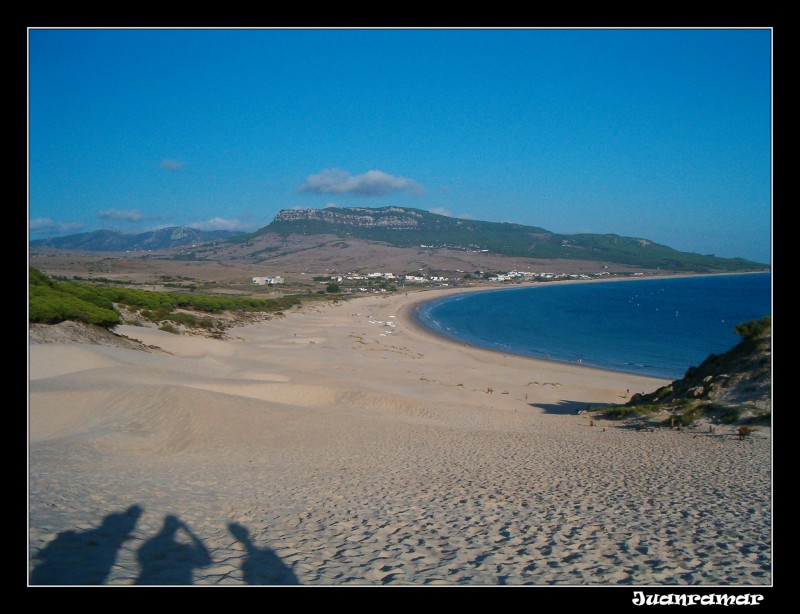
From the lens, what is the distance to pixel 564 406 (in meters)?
23.4

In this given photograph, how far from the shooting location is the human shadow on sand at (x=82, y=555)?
5.15 meters

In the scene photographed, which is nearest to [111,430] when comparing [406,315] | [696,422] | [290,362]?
[696,422]

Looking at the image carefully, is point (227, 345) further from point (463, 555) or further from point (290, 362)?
point (463, 555)

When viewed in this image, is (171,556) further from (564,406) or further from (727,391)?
(564,406)

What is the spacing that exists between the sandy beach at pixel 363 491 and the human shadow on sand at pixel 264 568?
2 centimetres

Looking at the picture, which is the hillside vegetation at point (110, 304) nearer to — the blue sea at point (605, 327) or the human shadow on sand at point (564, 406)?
the human shadow on sand at point (564, 406)

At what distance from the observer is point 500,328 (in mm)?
63750

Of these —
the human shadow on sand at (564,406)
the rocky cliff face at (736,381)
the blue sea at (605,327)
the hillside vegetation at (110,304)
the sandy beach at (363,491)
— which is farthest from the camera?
the blue sea at (605,327)

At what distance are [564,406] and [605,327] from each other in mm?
44620

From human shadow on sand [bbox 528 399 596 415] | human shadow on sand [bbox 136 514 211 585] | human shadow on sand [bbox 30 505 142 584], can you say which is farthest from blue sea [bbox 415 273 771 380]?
human shadow on sand [bbox 30 505 142 584]

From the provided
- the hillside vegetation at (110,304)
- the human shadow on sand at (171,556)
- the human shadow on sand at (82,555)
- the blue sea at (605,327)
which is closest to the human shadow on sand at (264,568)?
the human shadow on sand at (171,556)

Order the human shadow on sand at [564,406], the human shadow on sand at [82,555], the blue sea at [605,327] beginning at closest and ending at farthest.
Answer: the human shadow on sand at [82,555], the human shadow on sand at [564,406], the blue sea at [605,327]

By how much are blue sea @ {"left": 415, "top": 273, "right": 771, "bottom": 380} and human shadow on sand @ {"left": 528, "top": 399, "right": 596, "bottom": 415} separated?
29.1 feet

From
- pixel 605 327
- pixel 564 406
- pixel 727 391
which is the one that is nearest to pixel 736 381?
pixel 727 391
